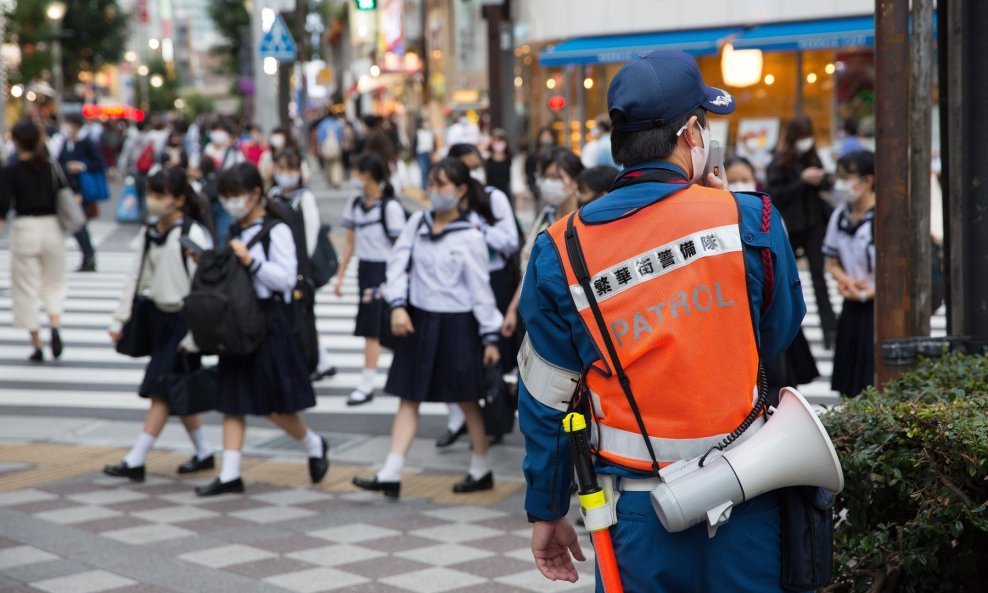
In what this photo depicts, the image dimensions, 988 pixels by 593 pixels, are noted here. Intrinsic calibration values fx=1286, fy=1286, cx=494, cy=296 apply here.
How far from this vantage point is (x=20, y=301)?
36.0 feet

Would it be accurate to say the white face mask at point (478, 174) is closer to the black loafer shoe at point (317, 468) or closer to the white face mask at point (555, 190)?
the white face mask at point (555, 190)

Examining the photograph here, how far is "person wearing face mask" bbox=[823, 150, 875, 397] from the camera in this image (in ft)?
22.8

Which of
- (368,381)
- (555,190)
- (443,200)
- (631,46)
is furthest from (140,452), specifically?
(631,46)

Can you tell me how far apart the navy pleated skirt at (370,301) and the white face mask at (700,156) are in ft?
20.7

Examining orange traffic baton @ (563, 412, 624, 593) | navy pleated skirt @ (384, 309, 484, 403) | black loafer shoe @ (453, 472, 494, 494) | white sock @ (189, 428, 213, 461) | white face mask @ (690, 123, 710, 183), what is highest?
white face mask @ (690, 123, 710, 183)

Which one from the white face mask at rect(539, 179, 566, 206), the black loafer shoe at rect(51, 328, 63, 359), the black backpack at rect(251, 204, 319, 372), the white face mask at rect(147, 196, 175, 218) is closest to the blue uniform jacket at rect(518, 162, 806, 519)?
the black backpack at rect(251, 204, 319, 372)

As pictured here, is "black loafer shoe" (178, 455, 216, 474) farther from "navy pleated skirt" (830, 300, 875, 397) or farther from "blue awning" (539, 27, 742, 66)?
"blue awning" (539, 27, 742, 66)

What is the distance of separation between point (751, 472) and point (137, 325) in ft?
17.5

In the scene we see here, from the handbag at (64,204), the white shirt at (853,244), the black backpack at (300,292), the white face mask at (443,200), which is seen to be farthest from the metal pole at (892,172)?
the handbag at (64,204)

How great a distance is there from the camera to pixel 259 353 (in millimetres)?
6863

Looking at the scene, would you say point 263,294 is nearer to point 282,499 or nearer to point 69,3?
point 282,499

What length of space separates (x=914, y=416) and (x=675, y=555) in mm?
1108

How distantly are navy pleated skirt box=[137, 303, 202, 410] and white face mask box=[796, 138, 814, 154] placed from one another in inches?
250

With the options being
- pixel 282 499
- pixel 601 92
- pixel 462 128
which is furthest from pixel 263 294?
pixel 601 92
